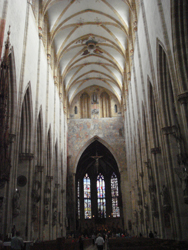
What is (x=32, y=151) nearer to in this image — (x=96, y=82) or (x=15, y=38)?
(x=15, y=38)

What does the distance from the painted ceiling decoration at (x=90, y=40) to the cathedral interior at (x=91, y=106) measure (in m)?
0.09

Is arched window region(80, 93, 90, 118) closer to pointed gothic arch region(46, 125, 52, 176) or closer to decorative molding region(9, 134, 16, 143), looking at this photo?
pointed gothic arch region(46, 125, 52, 176)

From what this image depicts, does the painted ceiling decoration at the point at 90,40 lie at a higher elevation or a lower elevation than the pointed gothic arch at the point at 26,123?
higher

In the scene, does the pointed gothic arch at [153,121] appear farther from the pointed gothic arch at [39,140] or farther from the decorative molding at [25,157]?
the pointed gothic arch at [39,140]

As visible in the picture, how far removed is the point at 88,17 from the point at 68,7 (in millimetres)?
2542

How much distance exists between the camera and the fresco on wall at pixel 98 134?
30609 mm

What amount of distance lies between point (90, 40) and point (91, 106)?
8960 millimetres

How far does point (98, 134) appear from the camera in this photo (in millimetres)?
31203

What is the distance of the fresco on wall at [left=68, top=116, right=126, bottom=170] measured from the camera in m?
30.6

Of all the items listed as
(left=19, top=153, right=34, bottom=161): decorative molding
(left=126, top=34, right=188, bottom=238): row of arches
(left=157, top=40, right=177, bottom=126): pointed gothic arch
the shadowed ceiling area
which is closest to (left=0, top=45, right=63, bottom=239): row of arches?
(left=19, top=153, right=34, bottom=161): decorative molding

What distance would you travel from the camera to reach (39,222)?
16.1 metres

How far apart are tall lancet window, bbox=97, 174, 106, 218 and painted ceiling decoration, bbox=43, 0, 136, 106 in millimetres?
15484

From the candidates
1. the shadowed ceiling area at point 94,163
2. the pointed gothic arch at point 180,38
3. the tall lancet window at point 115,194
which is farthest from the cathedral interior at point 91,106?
the tall lancet window at point 115,194

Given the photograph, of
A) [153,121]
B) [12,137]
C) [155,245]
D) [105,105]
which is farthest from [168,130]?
[105,105]
